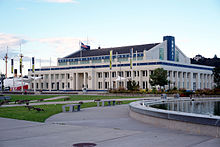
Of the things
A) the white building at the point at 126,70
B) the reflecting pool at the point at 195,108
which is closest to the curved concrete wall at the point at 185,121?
the reflecting pool at the point at 195,108

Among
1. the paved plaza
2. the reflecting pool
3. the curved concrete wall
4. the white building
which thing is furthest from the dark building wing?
the paved plaza

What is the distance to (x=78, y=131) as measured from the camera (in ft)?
41.6

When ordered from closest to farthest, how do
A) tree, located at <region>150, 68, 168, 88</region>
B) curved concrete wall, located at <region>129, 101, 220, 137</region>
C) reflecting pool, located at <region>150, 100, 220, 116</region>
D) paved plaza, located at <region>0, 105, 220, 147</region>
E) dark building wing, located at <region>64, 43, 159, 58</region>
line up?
paved plaza, located at <region>0, 105, 220, 147</region>
curved concrete wall, located at <region>129, 101, 220, 137</region>
reflecting pool, located at <region>150, 100, 220, 116</region>
tree, located at <region>150, 68, 168, 88</region>
dark building wing, located at <region>64, 43, 159, 58</region>

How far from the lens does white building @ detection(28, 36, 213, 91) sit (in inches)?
3501

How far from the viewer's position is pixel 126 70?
9150 cm

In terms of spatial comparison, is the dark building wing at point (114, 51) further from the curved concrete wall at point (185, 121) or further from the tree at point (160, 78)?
the curved concrete wall at point (185, 121)

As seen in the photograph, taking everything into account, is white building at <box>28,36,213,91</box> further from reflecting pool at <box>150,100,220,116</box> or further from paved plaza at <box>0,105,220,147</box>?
paved plaza at <box>0,105,220,147</box>

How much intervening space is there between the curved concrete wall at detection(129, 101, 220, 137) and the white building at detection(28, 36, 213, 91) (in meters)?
70.8

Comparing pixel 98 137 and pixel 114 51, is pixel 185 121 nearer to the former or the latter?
pixel 98 137

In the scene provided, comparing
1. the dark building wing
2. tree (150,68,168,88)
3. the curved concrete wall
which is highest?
the dark building wing

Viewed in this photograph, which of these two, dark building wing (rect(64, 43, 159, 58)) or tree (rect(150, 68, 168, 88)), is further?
dark building wing (rect(64, 43, 159, 58))

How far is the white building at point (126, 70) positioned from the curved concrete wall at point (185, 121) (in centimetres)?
7085

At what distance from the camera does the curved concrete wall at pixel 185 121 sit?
35.0 ft

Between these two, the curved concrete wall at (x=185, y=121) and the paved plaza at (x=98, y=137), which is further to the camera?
the curved concrete wall at (x=185, y=121)
